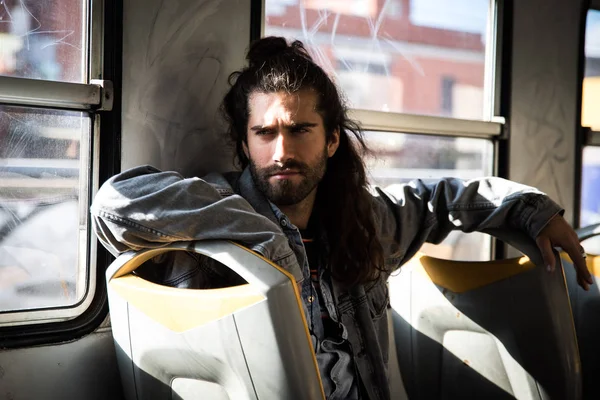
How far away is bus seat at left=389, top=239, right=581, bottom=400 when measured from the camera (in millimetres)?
2152

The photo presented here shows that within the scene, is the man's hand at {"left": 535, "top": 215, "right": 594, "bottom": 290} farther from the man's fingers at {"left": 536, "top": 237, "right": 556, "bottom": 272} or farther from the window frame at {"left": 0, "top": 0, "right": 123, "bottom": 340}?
the window frame at {"left": 0, "top": 0, "right": 123, "bottom": 340}

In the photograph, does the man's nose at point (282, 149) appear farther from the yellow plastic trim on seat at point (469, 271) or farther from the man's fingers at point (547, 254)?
the man's fingers at point (547, 254)

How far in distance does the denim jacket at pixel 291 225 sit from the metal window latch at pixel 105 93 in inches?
10.4

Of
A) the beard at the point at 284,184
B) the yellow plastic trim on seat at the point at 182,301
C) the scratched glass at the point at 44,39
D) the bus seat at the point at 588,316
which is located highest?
the scratched glass at the point at 44,39

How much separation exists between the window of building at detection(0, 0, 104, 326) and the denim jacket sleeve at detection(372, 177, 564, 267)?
3.28ft

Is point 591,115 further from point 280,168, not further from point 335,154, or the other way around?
point 280,168

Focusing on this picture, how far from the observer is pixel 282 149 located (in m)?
1.94

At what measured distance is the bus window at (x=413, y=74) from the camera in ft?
7.95

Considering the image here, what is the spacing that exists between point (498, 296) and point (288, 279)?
1138 mm

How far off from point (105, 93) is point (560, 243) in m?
1.50

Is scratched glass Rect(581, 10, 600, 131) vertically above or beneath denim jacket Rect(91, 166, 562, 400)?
above

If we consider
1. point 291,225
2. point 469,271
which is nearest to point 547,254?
point 469,271

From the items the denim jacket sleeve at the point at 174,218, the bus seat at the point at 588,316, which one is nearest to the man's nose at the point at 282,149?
the denim jacket sleeve at the point at 174,218

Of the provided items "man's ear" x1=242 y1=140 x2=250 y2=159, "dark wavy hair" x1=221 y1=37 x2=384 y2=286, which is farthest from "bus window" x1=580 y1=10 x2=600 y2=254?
"man's ear" x1=242 y1=140 x2=250 y2=159
